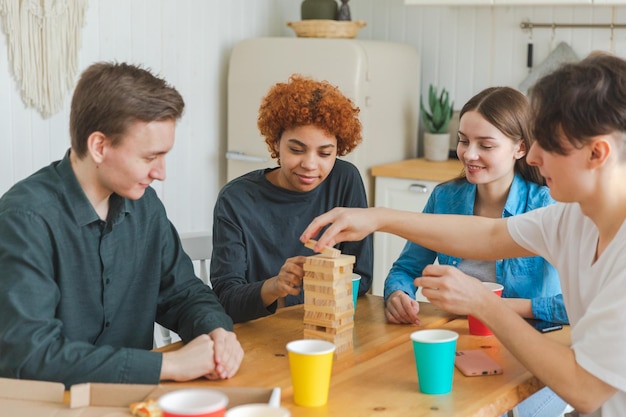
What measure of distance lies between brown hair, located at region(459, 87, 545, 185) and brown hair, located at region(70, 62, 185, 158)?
3.21 ft

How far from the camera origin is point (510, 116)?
2361mm

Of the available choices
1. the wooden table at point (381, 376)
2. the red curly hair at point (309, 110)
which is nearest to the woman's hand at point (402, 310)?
the wooden table at point (381, 376)

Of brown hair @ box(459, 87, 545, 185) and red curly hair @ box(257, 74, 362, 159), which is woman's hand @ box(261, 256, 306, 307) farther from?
brown hair @ box(459, 87, 545, 185)

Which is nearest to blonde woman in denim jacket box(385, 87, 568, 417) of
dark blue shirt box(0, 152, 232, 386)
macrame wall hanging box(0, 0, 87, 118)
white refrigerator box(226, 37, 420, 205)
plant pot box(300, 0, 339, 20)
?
dark blue shirt box(0, 152, 232, 386)

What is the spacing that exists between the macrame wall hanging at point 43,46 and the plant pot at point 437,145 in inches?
67.9

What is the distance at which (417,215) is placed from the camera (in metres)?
2.06

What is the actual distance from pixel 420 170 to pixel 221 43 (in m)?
1.17

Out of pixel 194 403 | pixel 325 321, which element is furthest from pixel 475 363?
pixel 194 403

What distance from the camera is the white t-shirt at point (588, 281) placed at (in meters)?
1.46

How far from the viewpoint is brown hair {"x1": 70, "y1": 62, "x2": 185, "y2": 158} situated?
5.58 feet

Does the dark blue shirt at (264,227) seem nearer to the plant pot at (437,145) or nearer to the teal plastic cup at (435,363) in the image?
the teal plastic cup at (435,363)

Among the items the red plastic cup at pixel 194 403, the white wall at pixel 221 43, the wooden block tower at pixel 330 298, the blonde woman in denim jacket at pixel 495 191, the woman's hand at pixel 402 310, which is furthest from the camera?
the white wall at pixel 221 43

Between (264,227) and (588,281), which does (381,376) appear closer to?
(588,281)

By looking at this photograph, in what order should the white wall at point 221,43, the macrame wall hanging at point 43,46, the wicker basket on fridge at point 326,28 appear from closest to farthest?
the macrame wall hanging at point 43,46 → the white wall at point 221,43 → the wicker basket on fridge at point 326,28
